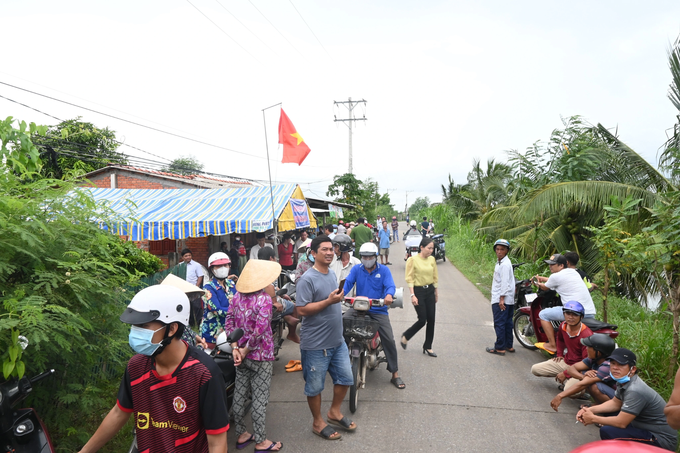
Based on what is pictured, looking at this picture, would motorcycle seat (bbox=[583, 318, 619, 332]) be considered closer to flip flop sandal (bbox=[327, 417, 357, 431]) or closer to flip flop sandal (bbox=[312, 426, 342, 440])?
flip flop sandal (bbox=[327, 417, 357, 431])

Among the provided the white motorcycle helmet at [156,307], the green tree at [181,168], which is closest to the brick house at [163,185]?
the green tree at [181,168]

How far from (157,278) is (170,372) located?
6.03 metres

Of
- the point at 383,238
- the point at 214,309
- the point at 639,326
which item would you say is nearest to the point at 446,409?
the point at 214,309

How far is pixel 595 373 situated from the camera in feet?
14.1

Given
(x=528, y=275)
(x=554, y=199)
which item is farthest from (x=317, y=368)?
(x=528, y=275)

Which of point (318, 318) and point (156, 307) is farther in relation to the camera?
point (318, 318)

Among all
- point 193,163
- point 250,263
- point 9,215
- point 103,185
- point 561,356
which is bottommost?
point 561,356

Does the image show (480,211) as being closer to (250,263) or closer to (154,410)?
(250,263)

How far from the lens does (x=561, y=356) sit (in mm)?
5309

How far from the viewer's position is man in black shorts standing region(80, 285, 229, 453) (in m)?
2.13

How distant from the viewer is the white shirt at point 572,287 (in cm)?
555

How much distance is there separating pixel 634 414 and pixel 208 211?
9.45 metres

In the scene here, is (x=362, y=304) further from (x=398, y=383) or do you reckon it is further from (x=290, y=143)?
(x=290, y=143)

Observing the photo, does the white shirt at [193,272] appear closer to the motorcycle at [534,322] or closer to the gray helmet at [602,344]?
the motorcycle at [534,322]
